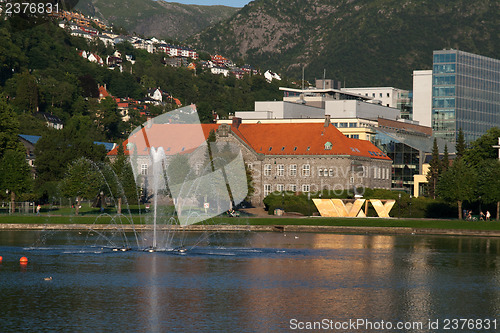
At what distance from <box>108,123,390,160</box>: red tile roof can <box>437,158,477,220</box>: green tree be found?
96.2ft

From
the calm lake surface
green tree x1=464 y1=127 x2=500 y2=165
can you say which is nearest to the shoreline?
the calm lake surface

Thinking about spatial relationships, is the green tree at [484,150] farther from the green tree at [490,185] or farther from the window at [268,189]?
the window at [268,189]

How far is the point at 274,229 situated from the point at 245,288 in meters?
52.0

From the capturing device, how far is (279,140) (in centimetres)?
14438

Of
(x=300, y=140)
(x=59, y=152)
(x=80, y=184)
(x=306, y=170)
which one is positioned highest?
(x=300, y=140)

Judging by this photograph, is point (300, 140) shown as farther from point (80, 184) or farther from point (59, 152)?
point (80, 184)

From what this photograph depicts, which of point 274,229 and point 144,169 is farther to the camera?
point 144,169

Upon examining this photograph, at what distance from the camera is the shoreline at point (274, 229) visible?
313ft

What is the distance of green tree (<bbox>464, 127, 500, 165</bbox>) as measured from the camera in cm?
13036

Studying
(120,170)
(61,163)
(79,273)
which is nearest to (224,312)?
(79,273)

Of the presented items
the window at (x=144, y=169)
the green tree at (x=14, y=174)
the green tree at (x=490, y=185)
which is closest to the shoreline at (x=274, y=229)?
the green tree at (x=490, y=185)

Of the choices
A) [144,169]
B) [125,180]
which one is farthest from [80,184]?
[144,169]

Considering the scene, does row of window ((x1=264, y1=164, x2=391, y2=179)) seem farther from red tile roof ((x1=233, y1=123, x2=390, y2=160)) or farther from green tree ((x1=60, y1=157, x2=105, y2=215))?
green tree ((x1=60, y1=157, x2=105, y2=215))

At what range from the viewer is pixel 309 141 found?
141750mm
